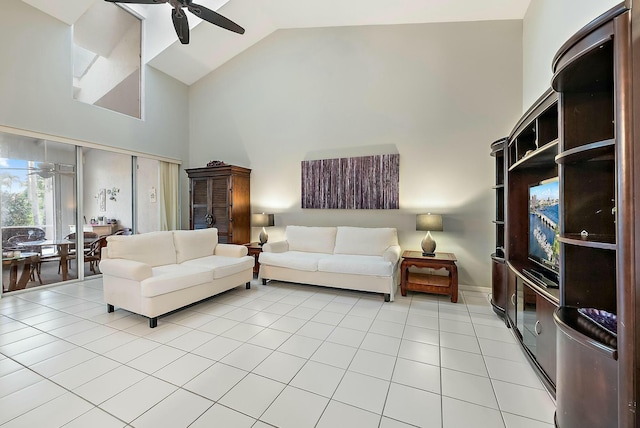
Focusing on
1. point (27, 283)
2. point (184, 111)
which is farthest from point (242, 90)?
point (27, 283)

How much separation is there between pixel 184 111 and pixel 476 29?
5.64 meters

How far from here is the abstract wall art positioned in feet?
13.7

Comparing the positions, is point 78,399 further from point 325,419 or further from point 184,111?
point 184,111

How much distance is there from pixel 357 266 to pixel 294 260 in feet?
3.12

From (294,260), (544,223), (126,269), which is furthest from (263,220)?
(544,223)

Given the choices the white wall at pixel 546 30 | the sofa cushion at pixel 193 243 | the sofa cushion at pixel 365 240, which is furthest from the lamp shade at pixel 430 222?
the sofa cushion at pixel 193 243

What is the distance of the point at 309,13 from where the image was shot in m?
4.25

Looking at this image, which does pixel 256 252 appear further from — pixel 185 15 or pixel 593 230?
pixel 593 230

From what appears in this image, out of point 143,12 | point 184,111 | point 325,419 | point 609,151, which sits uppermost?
point 143,12

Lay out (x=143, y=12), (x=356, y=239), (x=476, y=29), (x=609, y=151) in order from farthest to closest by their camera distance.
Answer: (x=143, y=12)
(x=356, y=239)
(x=476, y=29)
(x=609, y=151)

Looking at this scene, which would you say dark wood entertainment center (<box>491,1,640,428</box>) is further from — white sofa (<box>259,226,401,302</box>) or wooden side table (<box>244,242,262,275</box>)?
wooden side table (<box>244,242,262,275</box>)

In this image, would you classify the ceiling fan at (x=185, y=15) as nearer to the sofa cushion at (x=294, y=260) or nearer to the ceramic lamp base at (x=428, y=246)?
the sofa cushion at (x=294, y=260)

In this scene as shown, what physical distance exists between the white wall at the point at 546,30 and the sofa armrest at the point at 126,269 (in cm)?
428

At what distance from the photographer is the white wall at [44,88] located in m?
3.47
